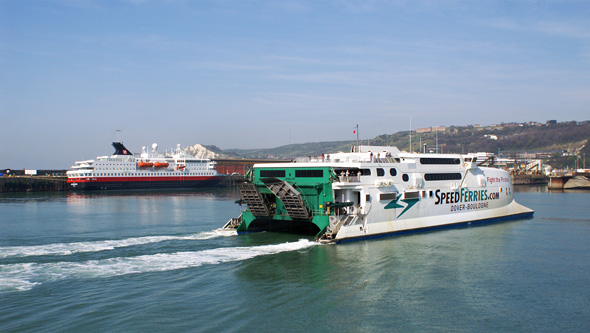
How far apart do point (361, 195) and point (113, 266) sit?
41.6ft

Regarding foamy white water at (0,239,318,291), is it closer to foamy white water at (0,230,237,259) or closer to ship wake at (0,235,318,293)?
ship wake at (0,235,318,293)

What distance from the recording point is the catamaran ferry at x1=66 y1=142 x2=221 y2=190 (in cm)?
7781

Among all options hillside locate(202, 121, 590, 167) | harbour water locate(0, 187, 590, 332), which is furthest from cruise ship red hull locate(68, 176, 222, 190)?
hillside locate(202, 121, 590, 167)

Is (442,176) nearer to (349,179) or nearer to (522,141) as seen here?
(349,179)

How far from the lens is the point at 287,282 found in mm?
17703

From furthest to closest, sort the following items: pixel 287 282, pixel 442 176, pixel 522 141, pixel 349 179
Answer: pixel 522 141
pixel 442 176
pixel 349 179
pixel 287 282

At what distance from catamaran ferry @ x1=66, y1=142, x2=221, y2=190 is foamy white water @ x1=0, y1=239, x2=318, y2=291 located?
204 ft

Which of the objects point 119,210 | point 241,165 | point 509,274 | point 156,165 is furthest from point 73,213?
point 241,165

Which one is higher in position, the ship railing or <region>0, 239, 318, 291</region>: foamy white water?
the ship railing

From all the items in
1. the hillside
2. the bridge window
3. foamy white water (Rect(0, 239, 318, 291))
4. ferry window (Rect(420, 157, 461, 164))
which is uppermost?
the hillside

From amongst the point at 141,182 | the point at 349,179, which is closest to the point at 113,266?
the point at 349,179

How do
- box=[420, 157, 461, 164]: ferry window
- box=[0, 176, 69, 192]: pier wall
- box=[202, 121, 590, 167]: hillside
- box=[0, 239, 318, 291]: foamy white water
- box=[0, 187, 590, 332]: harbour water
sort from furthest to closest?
1. box=[202, 121, 590, 167]: hillside
2. box=[0, 176, 69, 192]: pier wall
3. box=[420, 157, 461, 164]: ferry window
4. box=[0, 239, 318, 291]: foamy white water
5. box=[0, 187, 590, 332]: harbour water

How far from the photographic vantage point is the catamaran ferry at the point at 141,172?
7781 centimetres

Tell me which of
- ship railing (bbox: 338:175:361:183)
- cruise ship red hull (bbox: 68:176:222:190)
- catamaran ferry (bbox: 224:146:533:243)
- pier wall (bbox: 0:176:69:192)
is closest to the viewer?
catamaran ferry (bbox: 224:146:533:243)
